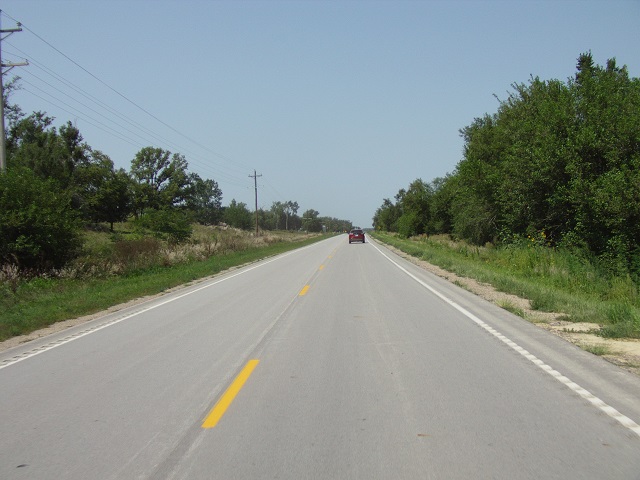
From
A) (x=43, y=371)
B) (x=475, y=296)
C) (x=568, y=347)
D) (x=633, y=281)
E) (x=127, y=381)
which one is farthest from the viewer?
(x=633, y=281)

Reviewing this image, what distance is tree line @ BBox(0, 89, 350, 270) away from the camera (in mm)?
19797

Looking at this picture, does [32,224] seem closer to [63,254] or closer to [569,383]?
[63,254]

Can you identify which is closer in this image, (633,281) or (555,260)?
(633,281)

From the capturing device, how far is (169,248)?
33.2 meters

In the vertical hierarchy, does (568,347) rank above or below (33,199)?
below

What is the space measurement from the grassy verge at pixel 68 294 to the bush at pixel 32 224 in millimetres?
1471

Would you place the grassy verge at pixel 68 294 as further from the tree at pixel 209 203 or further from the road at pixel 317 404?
the tree at pixel 209 203

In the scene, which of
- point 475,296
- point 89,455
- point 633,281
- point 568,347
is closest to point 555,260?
point 633,281

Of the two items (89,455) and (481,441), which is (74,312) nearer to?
(89,455)

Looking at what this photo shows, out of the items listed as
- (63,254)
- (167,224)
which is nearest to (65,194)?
(63,254)

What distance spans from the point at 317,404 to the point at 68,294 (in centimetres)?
1333

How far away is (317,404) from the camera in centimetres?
554

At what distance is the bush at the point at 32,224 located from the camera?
1952 centimetres

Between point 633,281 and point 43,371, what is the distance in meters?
18.9
